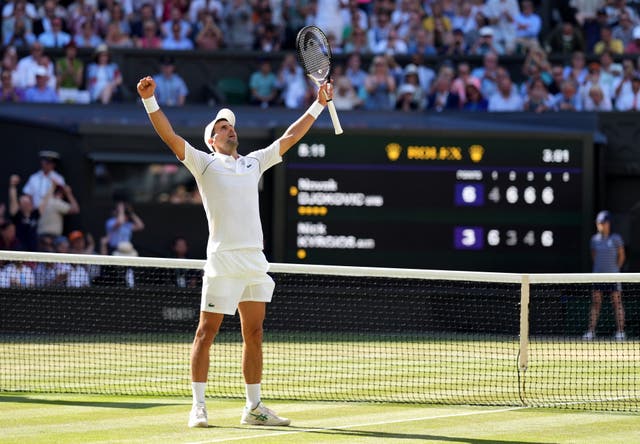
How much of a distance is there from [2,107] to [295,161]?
4.22m

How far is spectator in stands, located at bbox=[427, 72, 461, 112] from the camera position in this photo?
2194 cm

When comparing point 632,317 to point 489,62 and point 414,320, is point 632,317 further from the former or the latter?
point 489,62

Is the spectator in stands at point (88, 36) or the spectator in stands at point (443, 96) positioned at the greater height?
the spectator in stands at point (88, 36)

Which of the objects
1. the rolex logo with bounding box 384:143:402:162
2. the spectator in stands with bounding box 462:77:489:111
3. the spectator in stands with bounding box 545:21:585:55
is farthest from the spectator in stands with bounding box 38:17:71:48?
the spectator in stands with bounding box 545:21:585:55

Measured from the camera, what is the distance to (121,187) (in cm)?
2067

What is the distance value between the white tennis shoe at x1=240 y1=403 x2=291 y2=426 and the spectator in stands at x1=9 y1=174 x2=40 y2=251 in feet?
35.9

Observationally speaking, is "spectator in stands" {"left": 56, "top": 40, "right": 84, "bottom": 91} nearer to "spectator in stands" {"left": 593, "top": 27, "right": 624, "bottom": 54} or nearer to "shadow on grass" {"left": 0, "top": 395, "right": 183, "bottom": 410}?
"spectator in stands" {"left": 593, "top": 27, "right": 624, "bottom": 54}

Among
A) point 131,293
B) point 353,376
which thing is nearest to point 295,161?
point 131,293

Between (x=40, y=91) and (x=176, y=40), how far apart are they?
2.61 meters

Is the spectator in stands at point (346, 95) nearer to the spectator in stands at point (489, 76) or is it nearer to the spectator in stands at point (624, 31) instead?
the spectator in stands at point (489, 76)

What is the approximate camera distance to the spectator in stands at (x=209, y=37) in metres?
23.0

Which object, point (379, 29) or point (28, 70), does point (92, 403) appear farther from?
point (379, 29)

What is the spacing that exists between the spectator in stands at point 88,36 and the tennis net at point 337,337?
4471mm

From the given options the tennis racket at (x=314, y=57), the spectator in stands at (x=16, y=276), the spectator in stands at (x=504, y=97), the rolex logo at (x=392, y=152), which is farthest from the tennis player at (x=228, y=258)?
the spectator in stands at (x=504, y=97)
